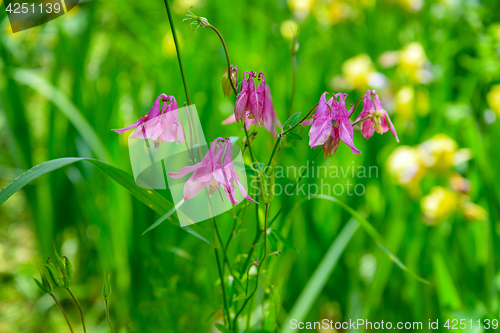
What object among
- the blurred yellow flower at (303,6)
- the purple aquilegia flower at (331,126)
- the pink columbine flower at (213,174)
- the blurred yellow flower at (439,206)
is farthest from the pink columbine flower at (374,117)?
the blurred yellow flower at (303,6)

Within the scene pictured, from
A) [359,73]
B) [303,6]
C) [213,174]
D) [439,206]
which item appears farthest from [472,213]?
[303,6]

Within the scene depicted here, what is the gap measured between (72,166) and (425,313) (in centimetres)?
90

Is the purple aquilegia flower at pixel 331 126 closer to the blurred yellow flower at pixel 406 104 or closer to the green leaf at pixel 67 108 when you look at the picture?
the green leaf at pixel 67 108

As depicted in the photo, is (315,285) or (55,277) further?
(315,285)

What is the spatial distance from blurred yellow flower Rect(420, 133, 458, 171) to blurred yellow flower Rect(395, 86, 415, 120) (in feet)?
0.55

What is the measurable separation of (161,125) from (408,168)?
2.18 feet

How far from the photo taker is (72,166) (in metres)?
0.95

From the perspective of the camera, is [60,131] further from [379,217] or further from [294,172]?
[379,217]

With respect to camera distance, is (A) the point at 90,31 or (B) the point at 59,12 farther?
(A) the point at 90,31

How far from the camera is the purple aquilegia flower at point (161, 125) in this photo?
1.05 feet

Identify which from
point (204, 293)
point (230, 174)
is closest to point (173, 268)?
point (204, 293)

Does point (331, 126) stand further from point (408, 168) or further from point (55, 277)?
point (408, 168)

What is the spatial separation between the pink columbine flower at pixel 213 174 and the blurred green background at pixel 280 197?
6.2 inches

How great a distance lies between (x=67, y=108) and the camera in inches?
34.1
